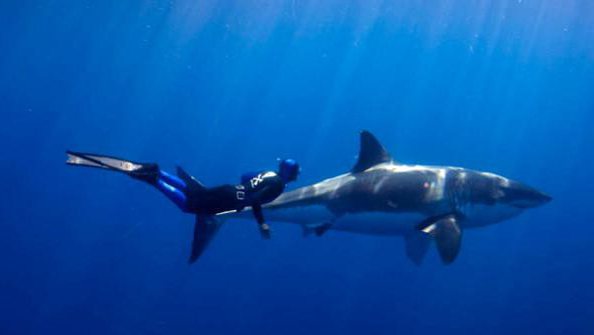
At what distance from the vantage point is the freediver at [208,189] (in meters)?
7.87

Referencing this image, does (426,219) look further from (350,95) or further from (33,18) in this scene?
(350,95)

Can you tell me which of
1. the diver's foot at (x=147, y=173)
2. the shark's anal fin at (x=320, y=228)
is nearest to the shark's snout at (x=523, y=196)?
the shark's anal fin at (x=320, y=228)

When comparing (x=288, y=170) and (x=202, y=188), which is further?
(x=202, y=188)

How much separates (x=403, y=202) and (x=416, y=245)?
6.08 ft

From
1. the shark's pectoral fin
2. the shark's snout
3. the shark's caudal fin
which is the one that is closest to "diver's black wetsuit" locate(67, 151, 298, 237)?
the shark's caudal fin

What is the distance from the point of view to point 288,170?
8258mm

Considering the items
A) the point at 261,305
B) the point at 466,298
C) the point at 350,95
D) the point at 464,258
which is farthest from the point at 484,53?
the point at 261,305

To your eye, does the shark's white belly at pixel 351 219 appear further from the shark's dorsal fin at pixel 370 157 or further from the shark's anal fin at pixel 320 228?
the shark's dorsal fin at pixel 370 157

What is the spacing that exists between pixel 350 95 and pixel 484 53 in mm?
21279

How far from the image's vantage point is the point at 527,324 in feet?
84.4

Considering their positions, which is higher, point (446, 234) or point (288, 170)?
point (288, 170)

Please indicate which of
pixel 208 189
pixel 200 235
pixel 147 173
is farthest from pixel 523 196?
pixel 147 173

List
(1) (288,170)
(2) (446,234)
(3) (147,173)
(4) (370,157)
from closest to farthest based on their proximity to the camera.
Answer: (3) (147,173) → (1) (288,170) → (2) (446,234) → (4) (370,157)

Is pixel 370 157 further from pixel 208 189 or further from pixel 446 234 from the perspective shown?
pixel 208 189
